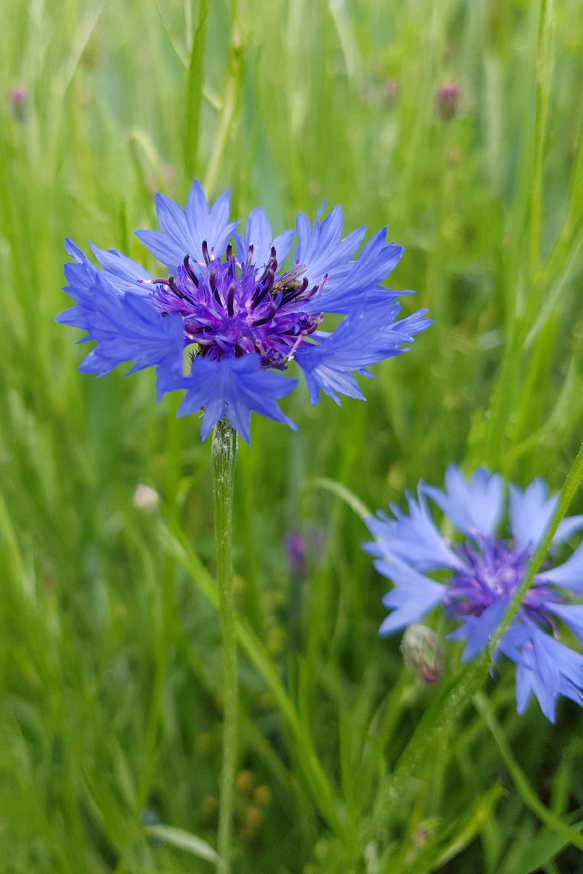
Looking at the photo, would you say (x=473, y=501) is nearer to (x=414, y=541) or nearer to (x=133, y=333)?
(x=414, y=541)

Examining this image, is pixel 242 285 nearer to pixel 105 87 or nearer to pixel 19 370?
pixel 19 370

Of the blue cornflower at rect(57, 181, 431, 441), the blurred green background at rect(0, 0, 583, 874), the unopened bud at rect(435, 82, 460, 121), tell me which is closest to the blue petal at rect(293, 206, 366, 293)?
the blue cornflower at rect(57, 181, 431, 441)

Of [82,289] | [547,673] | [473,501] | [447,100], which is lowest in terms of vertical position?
[547,673]

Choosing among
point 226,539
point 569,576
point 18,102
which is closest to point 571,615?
point 569,576

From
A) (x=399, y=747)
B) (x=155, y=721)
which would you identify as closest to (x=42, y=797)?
(x=155, y=721)

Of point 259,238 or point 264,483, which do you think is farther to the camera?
point 264,483

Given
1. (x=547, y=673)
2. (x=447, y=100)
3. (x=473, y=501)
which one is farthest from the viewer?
(x=447, y=100)
